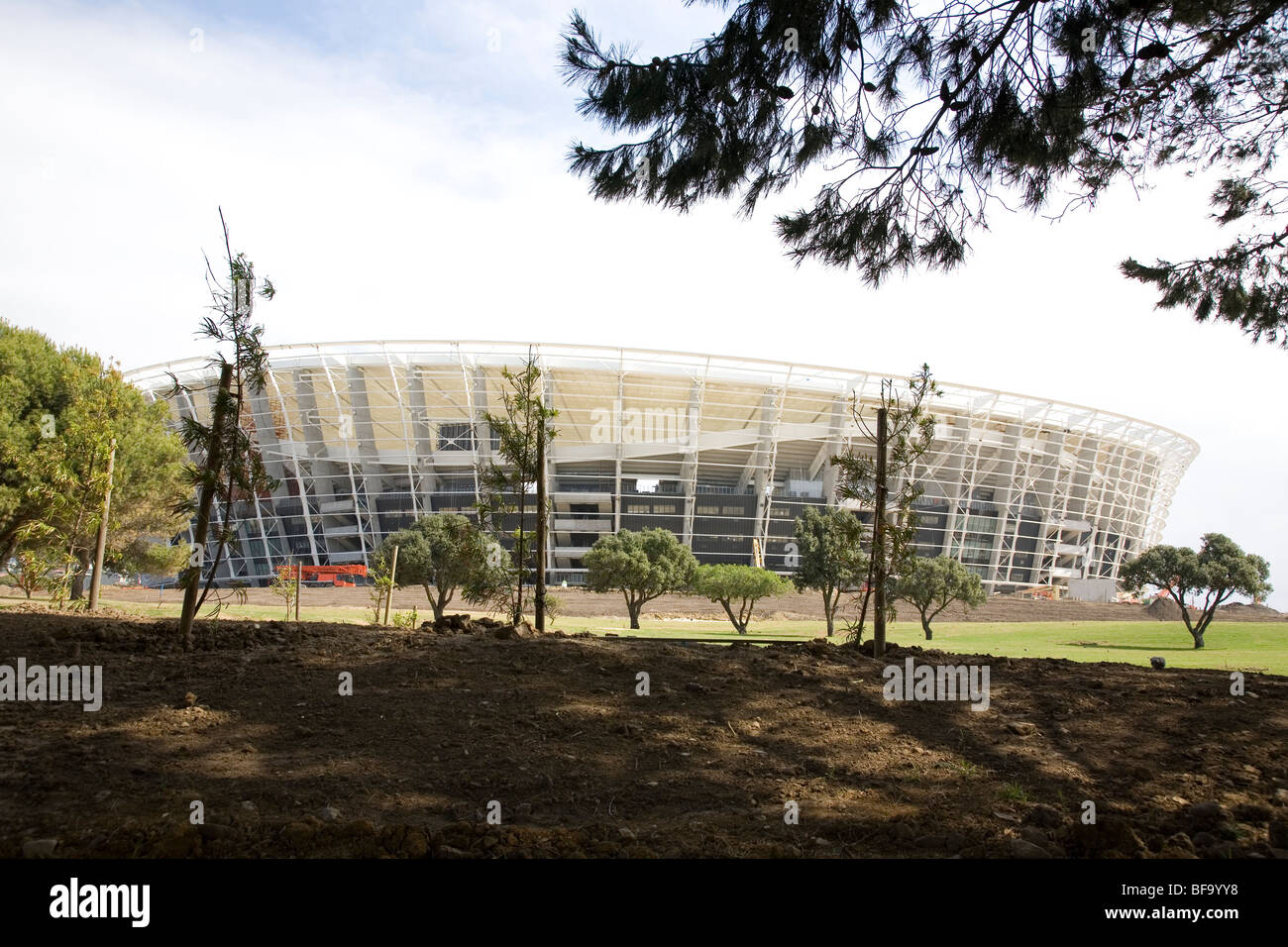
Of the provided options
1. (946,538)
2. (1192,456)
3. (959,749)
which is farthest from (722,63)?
(1192,456)

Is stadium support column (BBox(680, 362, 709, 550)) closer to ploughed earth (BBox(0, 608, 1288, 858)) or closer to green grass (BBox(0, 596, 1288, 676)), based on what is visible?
green grass (BBox(0, 596, 1288, 676))

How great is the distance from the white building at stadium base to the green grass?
52.5 ft

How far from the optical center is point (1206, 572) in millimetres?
26922

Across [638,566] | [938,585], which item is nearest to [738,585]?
[638,566]

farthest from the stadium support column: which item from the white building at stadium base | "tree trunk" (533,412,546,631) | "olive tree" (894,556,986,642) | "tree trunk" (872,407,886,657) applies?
"tree trunk" (872,407,886,657)

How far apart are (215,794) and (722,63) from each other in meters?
4.89

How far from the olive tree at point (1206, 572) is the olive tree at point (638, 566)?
685 inches

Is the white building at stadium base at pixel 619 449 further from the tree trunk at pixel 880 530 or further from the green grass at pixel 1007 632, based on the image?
the tree trunk at pixel 880 530

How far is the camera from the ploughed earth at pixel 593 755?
2.99 metres

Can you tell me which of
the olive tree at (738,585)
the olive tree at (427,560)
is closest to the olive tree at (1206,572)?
the olive tree at (738,585)

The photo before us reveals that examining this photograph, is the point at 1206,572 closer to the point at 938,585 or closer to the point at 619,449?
the point at 938,585

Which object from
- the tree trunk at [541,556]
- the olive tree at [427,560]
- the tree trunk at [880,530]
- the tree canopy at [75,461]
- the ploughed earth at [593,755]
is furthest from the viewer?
the olive tree at [427,560]
